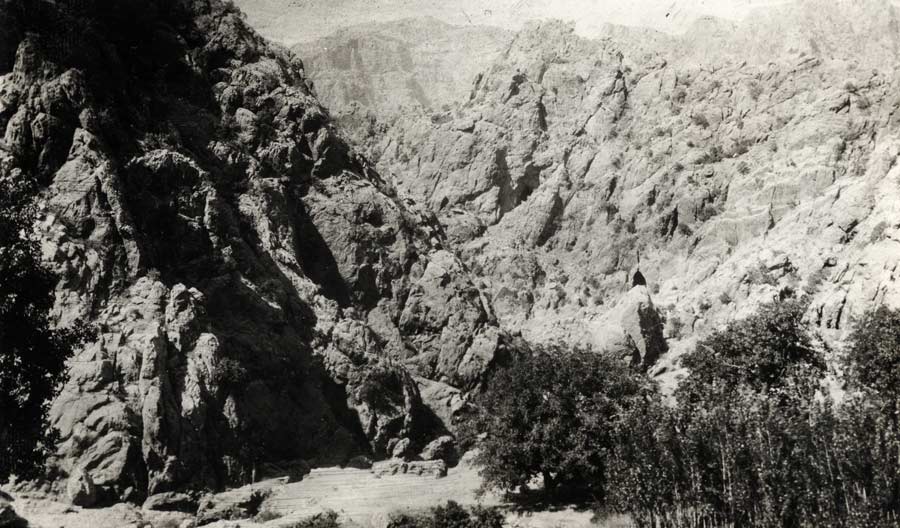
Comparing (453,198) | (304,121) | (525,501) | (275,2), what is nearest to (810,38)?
(453,198)

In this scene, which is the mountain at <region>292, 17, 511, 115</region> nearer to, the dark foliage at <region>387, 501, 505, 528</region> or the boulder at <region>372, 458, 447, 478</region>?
the boulder at <region>372, 458, 447, 478</region>

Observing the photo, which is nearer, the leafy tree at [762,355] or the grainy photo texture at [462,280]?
the grainy photo texture at [462,280]

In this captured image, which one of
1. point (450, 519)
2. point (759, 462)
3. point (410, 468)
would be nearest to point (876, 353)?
point (759, 462)

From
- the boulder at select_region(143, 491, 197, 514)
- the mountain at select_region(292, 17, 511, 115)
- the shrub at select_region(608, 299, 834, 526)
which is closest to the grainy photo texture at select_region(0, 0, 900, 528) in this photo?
the shrub at select_region(608, 299, 834, 526)

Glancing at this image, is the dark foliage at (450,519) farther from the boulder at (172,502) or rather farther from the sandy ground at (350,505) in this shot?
the boulder at (172,502)

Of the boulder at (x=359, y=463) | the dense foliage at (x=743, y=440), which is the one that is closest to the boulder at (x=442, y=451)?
the boulder at (x=359, y=463)

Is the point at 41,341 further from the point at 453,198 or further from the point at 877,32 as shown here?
the point at 877,32
